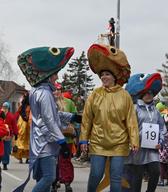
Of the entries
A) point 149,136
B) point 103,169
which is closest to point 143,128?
point 149,136

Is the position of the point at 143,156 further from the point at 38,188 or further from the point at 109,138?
the point at 38,188

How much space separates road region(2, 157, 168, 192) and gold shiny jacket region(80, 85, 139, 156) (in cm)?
335

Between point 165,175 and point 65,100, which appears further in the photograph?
point 165,175

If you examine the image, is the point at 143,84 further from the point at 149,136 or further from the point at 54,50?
the point at 54,50

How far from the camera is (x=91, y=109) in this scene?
798 centimetres

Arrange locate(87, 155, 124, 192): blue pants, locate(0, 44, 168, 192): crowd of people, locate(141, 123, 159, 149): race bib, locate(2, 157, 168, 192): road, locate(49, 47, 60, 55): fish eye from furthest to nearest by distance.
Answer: locate(2, 157, 168, 192): road
locate(141, 123, 159, 149): race bib
locate(49, 47, 60, 55): fish eye
locate(87, 155, 124, 192): blue pants
locate(0, 44, 168, 192): crowd of people

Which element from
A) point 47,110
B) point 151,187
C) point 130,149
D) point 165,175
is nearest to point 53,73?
point 47,110

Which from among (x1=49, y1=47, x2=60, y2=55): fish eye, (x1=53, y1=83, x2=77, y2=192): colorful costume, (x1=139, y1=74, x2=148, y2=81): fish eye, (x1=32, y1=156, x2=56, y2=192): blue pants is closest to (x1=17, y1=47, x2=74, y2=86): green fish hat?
(x1=49, y1=47, x2=60, y2=55): fish eye

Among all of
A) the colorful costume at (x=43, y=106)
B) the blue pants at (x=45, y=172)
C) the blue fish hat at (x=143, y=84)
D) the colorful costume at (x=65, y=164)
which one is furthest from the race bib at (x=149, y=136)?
the colorful costume at (x=65, y=164)

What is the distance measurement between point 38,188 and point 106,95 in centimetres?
145

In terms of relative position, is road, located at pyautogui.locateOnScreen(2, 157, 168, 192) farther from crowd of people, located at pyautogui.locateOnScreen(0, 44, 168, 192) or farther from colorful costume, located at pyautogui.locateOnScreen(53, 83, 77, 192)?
crowd of people, located at pyautogui.locateOnScreen(0, 44, 168, 192)

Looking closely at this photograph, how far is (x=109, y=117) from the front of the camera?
7.81 m

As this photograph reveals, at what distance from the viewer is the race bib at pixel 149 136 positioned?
8.56 meters

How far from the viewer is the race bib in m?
8.56
